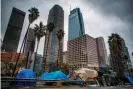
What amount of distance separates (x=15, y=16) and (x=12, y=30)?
58.8ft

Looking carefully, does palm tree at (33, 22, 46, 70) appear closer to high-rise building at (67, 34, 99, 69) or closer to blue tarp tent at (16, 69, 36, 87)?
blue tarp tent at (16, 69, 36, 87)

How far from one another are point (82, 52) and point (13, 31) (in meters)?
86.2

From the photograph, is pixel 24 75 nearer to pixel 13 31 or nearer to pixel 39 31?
pixel 39 31

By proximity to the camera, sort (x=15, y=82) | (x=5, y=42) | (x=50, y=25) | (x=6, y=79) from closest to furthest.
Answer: (x=6, y=79), (x=15, y=82), (x=50, y=25), (x=5, y=42)

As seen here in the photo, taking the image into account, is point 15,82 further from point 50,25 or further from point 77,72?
point 50,25

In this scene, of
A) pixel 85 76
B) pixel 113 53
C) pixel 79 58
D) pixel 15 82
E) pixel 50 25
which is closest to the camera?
pixel 15 82

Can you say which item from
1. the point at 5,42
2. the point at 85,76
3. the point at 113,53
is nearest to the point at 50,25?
the point at 113,53

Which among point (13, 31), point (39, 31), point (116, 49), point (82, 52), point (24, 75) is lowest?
point (24, 75)

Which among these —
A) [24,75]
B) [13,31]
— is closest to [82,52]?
[13,31]

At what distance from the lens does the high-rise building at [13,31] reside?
125 meters

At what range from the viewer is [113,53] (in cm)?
4241

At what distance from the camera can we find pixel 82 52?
15888 centimetres

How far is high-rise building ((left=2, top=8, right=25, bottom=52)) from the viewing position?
4916 inches

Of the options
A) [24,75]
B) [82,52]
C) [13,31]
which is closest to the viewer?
[24,75]
